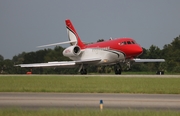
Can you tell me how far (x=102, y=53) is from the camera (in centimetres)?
5153

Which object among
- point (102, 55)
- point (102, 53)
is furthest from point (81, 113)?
point (102, 55)

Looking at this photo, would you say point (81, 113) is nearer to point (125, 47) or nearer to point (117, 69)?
point (125, 47)

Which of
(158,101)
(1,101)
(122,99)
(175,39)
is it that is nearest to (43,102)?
(1,101)

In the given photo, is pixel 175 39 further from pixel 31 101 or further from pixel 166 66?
pixel 31 101

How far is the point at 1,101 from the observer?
60.7 feet

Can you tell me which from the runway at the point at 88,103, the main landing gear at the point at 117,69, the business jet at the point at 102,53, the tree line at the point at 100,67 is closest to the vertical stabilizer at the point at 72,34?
the business jet at the point at 102,53

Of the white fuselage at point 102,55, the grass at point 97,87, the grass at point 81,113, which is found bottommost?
the grass at point 81,113

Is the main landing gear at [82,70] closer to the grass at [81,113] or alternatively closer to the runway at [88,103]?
the runway at [88,103]

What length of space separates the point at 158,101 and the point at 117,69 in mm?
32443

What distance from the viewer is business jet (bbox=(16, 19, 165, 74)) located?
49.0m

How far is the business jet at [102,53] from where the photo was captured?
161 feet

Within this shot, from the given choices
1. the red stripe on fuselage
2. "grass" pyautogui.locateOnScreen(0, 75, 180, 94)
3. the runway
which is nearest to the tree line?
the red stripe on fuselage

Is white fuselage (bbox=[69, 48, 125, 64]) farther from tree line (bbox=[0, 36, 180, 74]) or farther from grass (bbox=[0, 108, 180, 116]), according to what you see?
grass (bbox=[0, 108, 180, 116])

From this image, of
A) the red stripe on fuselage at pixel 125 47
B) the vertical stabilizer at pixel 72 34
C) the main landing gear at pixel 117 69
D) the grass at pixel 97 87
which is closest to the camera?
the grass at pixel 97 87
